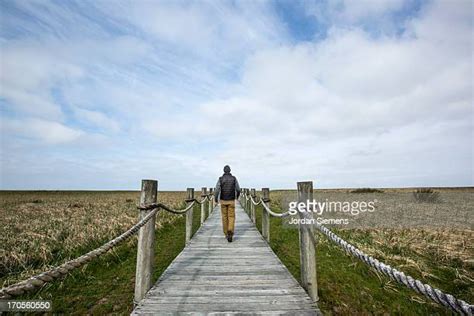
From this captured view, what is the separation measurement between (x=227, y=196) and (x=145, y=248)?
3.90 metres

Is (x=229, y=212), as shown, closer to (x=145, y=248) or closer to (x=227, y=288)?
(x=227, y=288)

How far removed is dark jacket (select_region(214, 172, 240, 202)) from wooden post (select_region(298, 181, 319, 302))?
3.83m

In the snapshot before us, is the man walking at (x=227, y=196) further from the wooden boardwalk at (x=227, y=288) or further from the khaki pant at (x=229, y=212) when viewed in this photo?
the wooden boardwalk at (x=227, y=288)

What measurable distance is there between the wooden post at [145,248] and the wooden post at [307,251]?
2.12 metres

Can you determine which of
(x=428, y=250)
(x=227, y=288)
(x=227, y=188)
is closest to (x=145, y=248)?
(x=227, y=288)

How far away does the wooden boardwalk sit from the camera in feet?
10.1

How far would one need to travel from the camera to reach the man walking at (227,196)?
7.21 meters

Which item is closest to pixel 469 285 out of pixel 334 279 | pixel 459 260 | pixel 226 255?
pixel 459 260

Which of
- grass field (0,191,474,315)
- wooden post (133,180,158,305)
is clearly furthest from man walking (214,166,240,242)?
wooden post (133,180,158,305)

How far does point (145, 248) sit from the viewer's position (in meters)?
3.52

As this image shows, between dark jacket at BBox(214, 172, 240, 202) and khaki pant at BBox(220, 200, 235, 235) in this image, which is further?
dark jacket at BBox(214, 172, 240, 202)

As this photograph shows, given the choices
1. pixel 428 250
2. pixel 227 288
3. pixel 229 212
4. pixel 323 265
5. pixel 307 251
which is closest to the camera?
pixel 307 251

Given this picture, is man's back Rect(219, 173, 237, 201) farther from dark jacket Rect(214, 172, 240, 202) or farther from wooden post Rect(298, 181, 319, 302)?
wooden post Rect(298, 181, 319, 302)

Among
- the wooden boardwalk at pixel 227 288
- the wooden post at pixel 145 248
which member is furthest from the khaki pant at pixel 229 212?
the wooden post at pixel 145 248
